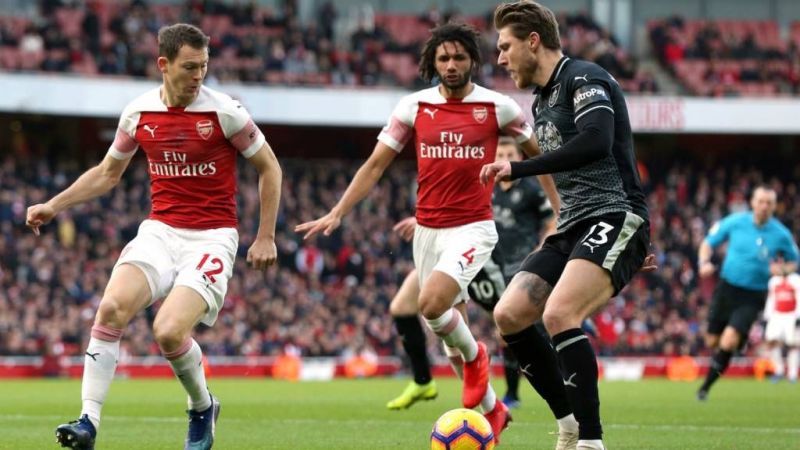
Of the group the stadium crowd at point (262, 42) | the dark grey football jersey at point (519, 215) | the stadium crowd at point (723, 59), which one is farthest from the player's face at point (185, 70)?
the stadium crowd at point (723, 59)

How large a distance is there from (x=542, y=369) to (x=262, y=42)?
27.7m

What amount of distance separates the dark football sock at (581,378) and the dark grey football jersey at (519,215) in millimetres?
5519

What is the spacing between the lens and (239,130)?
838 cm

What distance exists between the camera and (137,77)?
32.3 m

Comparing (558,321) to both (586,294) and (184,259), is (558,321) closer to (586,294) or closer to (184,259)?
(586,294)

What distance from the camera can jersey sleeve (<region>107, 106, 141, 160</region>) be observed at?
8.46 meters

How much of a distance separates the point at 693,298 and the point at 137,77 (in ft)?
45.5

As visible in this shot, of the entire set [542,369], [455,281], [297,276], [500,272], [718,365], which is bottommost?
[297,276]

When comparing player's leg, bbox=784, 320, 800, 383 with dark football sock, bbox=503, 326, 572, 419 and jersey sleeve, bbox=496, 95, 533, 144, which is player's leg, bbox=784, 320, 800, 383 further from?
dark football sock, bbox=503, 326, 572, 419

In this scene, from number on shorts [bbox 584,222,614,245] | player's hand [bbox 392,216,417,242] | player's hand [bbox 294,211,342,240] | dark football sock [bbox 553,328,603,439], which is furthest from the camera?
player's hand [bbox 392,216,417,242]

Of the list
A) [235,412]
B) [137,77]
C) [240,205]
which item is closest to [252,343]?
[240,205]

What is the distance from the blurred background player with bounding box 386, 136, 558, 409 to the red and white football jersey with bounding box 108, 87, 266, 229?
3.96 meters

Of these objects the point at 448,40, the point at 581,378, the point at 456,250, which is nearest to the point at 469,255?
the point at 456,250

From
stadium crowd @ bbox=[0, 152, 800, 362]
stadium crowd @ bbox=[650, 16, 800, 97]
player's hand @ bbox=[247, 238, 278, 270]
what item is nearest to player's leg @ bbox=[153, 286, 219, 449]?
player's hand @ bbox=[247, 238, 278, 270]
